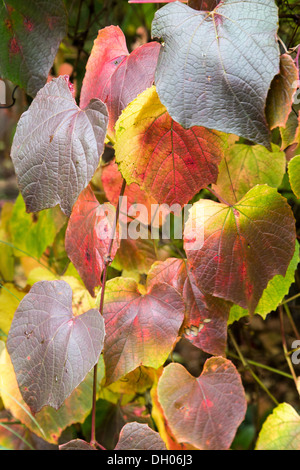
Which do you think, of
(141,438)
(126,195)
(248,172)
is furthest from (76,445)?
(248,172)

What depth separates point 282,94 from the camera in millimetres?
484

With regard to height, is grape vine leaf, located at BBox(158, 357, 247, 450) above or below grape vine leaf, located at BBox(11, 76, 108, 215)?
below

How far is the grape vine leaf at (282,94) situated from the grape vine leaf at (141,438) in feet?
1.23

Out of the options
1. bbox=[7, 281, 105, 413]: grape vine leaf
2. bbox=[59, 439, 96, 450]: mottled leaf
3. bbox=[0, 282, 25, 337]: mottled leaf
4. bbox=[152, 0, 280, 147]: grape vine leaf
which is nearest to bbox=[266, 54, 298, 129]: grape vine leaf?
bbox=[152, 0, 280, 147]: grape vine leaf

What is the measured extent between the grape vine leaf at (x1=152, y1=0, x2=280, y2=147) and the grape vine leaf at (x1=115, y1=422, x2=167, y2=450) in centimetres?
35

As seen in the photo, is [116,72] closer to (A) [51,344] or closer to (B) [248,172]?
(B) [248,172]

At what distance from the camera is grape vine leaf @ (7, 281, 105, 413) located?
1.64ft

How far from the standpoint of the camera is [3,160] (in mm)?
2748

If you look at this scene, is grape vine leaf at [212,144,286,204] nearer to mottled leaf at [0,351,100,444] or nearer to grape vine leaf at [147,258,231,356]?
grape vine leaf at [147,258,231,356]

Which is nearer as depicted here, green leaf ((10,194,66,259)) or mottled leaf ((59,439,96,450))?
mottled leaf ((59,439,96,450))

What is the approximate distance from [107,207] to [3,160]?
234 centimetres
